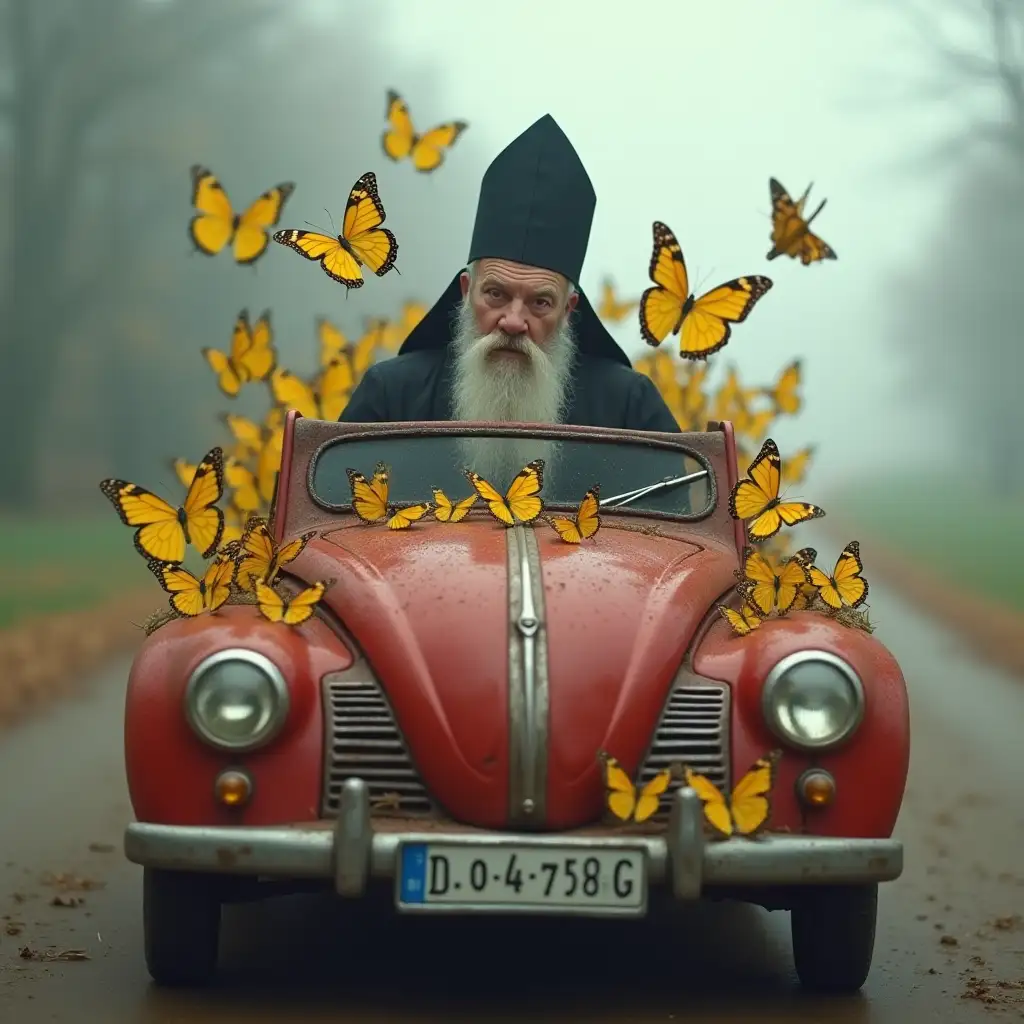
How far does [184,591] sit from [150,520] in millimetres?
366

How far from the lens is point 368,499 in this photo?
18.6ft

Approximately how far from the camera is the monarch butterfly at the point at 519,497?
5457mm

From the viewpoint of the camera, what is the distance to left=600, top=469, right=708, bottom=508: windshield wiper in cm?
589

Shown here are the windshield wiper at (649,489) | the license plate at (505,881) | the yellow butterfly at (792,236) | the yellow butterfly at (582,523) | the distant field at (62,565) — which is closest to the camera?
the license plate at (505,881)

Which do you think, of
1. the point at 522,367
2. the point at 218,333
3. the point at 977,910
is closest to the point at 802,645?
the point at 977,910

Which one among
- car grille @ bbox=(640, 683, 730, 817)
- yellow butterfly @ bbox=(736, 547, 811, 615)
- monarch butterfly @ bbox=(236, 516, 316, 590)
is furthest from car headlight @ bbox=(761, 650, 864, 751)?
monarch butterfly @ bbox=(236, 516, 316, 590)

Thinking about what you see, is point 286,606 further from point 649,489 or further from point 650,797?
point 649,489

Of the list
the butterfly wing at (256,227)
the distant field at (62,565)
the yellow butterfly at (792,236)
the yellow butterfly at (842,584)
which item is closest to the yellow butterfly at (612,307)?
the butterfly wing at (256,227)

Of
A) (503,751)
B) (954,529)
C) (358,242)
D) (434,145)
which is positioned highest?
(434,145)

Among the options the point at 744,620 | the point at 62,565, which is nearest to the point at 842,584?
the point at 744,620

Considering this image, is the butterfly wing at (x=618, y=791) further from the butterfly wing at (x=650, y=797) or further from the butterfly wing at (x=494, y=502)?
the butterfly wing at (x=494, y=502)

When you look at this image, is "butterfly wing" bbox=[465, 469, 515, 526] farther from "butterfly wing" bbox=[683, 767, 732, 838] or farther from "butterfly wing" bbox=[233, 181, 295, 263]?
"butterfly wing" bbox=[233, 181, 295, 263]

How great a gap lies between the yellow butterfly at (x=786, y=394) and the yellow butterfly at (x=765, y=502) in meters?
3.82

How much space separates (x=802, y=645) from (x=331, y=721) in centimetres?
119
